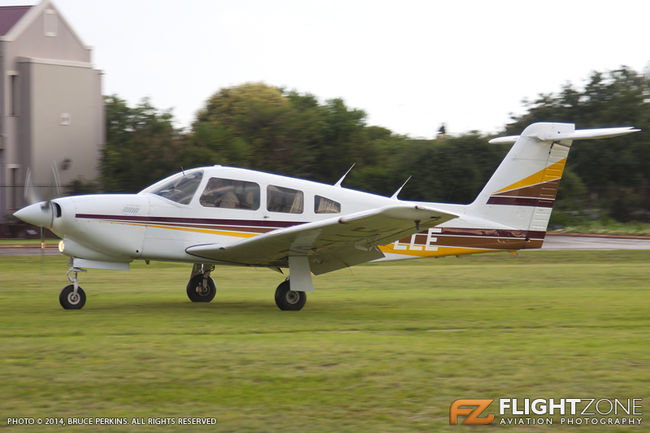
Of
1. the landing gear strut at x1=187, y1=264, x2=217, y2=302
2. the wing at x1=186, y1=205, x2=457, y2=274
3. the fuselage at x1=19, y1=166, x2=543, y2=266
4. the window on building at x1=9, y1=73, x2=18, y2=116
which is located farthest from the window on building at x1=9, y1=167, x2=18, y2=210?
the wing at x1=186, y1=205, x2=457, y2=274

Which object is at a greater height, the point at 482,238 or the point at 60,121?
the point at 60,121

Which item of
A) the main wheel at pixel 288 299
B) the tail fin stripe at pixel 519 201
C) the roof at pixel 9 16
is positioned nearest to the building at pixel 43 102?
the roof at pixel 9 16

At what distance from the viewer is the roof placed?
35.3 m

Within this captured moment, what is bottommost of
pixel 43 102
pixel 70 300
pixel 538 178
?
pixel 70 300

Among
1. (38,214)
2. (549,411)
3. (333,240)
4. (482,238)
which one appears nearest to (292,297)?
(333,240)

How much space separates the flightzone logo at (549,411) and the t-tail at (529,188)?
23.3ft

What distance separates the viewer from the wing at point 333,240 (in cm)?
968

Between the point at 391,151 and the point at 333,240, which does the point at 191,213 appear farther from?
the point at 391,151

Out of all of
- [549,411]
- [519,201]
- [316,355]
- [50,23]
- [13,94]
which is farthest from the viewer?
[50,23]

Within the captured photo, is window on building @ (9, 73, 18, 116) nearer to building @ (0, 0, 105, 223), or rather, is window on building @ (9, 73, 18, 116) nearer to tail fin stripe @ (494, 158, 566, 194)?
building @ (0, 0, 105, 223)

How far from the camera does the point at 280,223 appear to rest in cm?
1200

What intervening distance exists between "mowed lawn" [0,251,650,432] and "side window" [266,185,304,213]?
1603 mm

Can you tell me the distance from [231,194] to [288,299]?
1878 millimetres

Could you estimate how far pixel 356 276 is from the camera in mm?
18641
